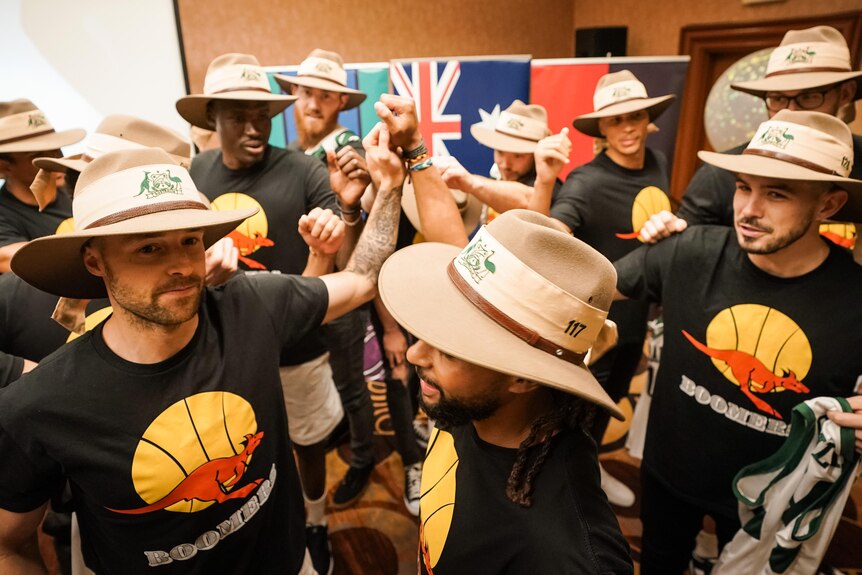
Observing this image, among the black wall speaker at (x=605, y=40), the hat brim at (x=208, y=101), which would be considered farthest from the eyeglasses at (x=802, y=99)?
the black wall speaker at (x=605, y=40)

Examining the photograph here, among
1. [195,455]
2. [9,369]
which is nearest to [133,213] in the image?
[195,455]

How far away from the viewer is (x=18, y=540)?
46.9 inches

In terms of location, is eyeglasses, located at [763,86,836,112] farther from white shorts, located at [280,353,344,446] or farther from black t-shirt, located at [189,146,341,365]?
white shorts, located at [280,353,344,446]

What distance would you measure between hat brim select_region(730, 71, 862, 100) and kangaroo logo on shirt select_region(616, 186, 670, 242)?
584 mm

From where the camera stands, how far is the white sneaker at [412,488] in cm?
268

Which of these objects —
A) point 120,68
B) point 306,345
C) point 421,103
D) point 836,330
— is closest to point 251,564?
point 306,345

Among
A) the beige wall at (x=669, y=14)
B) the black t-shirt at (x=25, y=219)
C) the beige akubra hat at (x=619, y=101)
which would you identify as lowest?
the black t-shirt at (x=25, y=219)

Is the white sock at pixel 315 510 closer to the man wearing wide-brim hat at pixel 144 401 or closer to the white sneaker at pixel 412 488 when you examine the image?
the white sneaker at pixel 412 488

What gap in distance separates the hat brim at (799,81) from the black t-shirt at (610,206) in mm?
569

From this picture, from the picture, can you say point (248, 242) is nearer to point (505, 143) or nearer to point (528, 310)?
point (505, 143)

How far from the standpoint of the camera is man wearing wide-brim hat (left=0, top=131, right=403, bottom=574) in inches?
44.2

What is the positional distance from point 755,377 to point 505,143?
1.64 metres

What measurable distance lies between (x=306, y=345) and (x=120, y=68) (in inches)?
138

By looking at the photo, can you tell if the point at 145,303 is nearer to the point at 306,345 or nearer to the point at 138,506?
the point at 138,506
